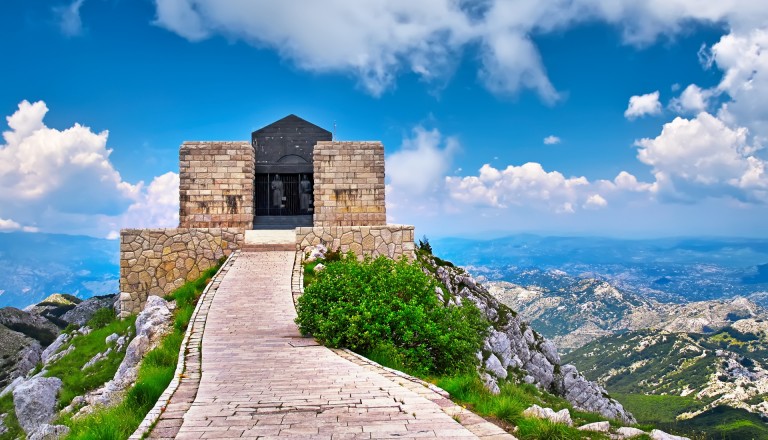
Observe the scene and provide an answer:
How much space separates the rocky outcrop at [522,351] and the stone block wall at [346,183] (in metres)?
3.33

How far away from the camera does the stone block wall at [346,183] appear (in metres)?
22.7

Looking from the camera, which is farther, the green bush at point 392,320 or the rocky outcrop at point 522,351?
the rocky outcrop at point 522,351

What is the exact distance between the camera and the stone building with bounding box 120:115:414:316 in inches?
723

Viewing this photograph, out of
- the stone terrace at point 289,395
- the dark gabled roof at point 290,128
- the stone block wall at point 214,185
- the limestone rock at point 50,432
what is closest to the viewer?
the stone terrace at point 289,395

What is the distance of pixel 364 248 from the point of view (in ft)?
61.3

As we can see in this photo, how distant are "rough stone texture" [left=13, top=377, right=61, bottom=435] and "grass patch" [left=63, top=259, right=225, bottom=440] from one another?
14.6ft

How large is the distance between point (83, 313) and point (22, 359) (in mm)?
7402

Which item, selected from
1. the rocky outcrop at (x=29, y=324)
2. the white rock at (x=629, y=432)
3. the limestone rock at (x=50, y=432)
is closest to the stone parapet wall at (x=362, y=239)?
the limestone rock at (x=50, y=432)

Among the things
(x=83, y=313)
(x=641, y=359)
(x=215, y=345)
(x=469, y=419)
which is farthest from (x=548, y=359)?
(x=641, y=359)

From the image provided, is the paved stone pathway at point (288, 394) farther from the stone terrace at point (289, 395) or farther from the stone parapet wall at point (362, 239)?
the stone parapet wall at point (362, 239)

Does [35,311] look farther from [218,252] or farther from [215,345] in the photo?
[215,345]

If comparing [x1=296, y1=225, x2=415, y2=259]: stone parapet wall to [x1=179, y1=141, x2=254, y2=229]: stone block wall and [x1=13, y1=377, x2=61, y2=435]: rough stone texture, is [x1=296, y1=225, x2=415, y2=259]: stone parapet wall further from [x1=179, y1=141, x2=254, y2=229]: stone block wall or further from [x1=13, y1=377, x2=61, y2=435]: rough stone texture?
[x1=13, y1=377, x2=61, y2=435]: rough stone texture

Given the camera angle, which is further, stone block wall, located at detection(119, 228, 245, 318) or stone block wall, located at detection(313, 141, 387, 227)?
stone block wall, located at detection(313, 141, 387, 227)

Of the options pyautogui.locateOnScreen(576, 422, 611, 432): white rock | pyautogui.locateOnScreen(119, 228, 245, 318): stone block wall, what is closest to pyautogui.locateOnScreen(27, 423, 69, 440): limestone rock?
pyautogui.locateOnScreen(576, 422, 611, 432): white rock
